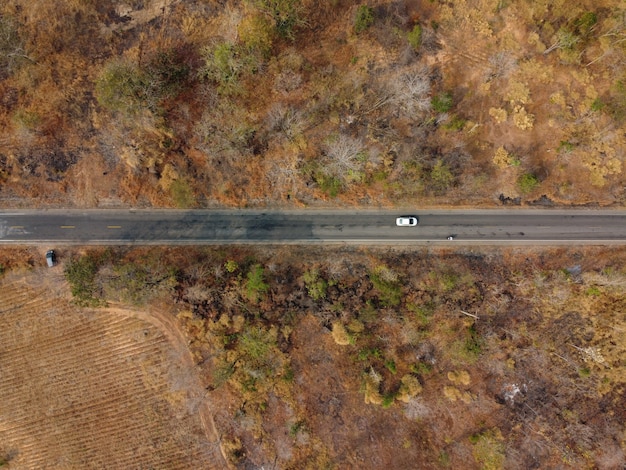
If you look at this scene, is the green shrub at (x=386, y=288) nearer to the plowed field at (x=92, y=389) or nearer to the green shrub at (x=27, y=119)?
Result: the plowed field at (x=92, y=389)

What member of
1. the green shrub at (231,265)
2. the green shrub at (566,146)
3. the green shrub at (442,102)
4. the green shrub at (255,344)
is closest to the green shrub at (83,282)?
the green shrub at (231,265)

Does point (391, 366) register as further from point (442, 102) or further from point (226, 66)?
point (226, 66)

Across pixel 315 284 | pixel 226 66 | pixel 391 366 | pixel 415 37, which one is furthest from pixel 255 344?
pixel 415 37

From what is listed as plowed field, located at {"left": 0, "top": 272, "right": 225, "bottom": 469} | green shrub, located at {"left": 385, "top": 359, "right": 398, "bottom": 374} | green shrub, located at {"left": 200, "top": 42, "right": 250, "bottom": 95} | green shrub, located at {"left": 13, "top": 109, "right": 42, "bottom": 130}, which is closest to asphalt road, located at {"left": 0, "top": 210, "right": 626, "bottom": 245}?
plowed field, located at {"left": 0, "top": 272, "right": 225, "bottom": 469}

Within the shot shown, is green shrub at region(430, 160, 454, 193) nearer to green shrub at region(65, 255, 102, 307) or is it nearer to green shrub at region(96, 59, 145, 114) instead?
green shrub at region(96, 59, 145, 114)

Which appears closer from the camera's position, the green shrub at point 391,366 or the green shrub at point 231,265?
the green shrub at point 391,366

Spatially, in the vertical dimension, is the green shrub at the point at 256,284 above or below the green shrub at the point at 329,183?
below
